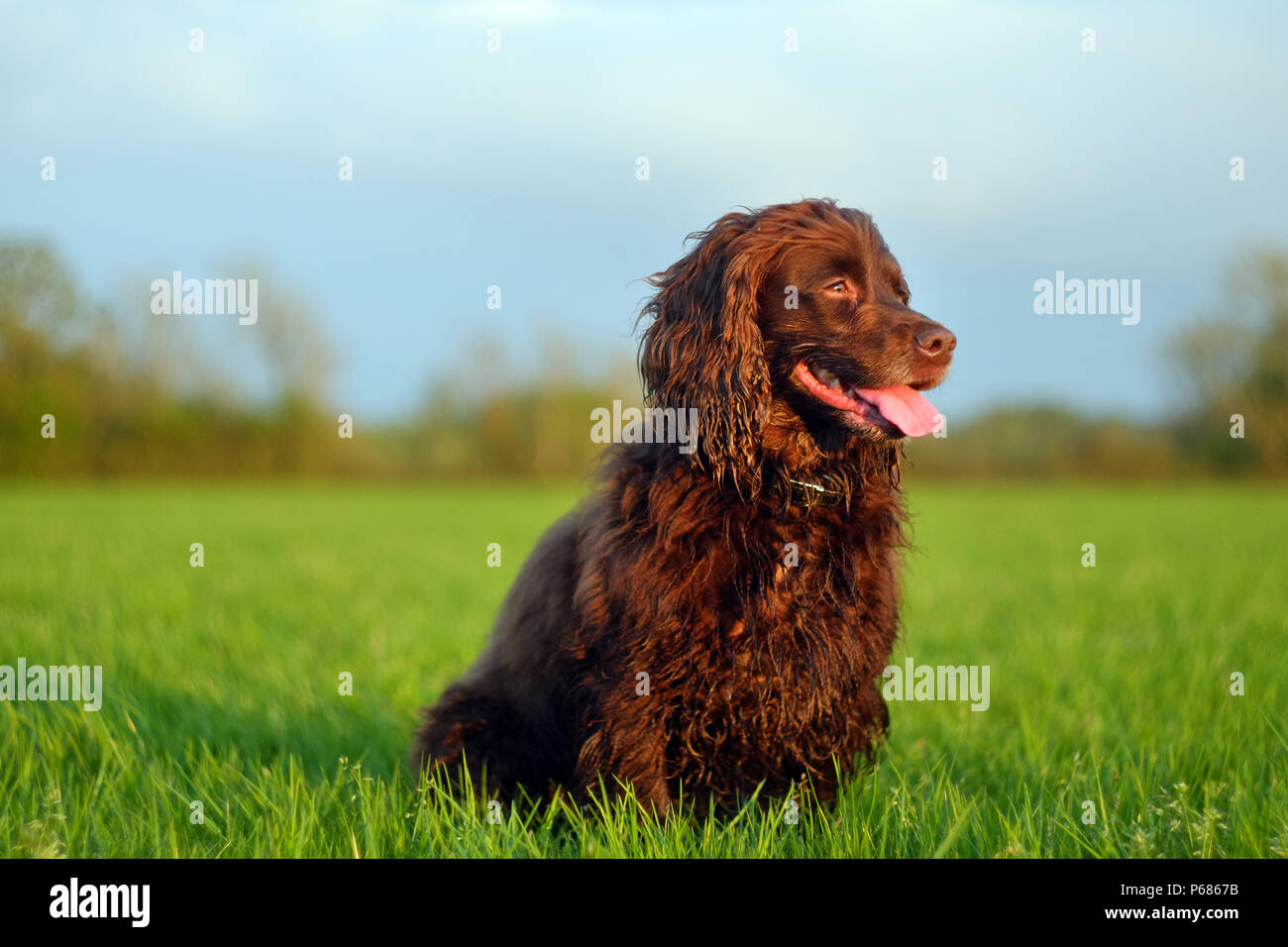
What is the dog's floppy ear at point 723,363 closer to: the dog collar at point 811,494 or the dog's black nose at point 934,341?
the dog collar at point 811,494

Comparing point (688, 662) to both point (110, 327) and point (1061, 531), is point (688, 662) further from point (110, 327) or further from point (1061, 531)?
point (110, 327)

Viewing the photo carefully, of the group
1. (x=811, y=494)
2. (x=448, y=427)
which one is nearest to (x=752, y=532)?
(x=811, y=494)

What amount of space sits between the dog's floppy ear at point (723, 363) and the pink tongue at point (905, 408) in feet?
1.39

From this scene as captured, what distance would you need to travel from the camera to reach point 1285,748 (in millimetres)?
4613

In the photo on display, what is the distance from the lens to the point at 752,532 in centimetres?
374

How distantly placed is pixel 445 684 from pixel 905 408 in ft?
13.6

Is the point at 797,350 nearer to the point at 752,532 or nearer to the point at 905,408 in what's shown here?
the point at 905,408

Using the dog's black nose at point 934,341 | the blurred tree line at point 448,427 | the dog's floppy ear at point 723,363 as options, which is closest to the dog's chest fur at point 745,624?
the dog's floppy ear at point 723,363

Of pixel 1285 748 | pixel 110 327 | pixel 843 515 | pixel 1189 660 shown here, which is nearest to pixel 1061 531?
pixel 1189 660

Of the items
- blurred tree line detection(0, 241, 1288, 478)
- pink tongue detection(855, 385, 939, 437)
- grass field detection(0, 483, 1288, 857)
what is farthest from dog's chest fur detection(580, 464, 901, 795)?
blurred tree line detection(0, 241, 1288, 478)

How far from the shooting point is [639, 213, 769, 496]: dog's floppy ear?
369 cm

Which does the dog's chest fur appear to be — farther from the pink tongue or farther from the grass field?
the pink tongue

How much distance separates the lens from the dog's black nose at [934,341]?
141 inches

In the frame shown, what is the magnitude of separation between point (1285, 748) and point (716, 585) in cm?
311
